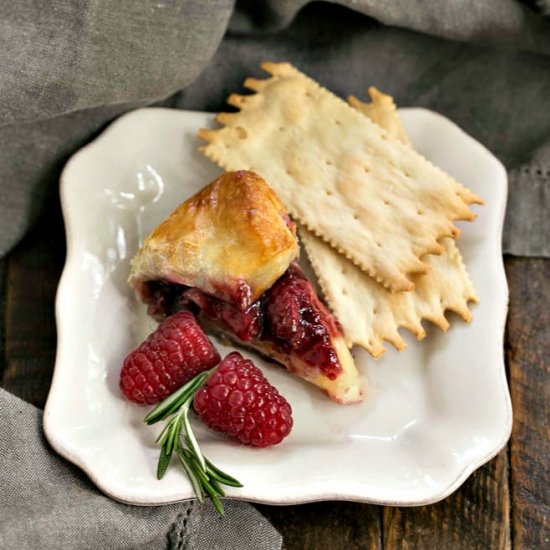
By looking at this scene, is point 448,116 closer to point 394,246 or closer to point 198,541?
point 394,246

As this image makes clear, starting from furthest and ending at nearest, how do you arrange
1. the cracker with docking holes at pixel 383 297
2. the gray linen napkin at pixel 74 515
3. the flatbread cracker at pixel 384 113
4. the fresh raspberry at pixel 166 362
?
the flatbread cracker at pixel 384 113
the cracker with docking holes at pixel 383 297
the fresh raspberry at pixel 166 362
the gray linen napkin at pixel 74 515

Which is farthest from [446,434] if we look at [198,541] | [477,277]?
[198,541]

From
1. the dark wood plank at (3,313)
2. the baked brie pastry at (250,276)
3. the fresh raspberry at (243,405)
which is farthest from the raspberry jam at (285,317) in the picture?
the dark wood plank at (3,313)

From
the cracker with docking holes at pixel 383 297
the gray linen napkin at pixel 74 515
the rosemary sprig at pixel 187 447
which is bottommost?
the gray linen napkin at pixel 74 515

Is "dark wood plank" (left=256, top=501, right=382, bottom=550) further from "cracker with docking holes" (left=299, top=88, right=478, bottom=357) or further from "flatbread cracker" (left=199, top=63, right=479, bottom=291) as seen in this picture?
"flatbread cracker" (left=199, top=63, right=479, bottom=291)

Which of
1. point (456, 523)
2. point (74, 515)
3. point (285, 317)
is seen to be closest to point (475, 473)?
point (456, 523)

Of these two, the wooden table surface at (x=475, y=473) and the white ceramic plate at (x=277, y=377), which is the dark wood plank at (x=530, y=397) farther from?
the white ceramic plate at (x=277, y=377)

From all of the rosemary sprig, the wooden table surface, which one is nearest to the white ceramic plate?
the rosemary sprig

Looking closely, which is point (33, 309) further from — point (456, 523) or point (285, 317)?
point (456, 523)
